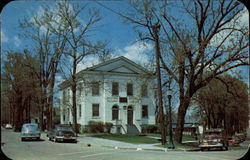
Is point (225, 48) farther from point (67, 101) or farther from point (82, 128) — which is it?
point (82, 128)

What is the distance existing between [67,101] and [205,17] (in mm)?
17786

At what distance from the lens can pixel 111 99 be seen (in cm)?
3481

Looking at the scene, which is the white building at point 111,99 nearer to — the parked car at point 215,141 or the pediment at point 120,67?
the pediment at point 120,67

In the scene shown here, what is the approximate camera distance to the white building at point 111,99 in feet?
93.6

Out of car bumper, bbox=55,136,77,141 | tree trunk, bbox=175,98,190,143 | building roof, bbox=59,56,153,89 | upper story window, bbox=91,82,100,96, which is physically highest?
building roof, bbox=59,56,153,89

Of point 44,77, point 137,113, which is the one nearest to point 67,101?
point 44,77

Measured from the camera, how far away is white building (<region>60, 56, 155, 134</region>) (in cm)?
2853

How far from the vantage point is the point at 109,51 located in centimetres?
2391

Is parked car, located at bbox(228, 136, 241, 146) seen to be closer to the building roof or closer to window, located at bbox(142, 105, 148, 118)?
the building roof

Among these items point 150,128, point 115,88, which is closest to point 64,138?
point 115,88

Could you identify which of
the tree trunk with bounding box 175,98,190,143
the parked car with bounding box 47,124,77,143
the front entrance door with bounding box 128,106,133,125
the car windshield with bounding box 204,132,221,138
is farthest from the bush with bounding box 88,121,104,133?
the car windshield with bounding box 204,132,221,138

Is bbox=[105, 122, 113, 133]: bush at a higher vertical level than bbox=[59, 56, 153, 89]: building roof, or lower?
lower

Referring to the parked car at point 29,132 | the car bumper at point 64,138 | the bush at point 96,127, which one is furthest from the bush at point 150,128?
the parked car at point 29,132

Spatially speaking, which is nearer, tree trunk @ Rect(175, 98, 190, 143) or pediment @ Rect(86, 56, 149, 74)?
tree trunk @ Rect(175, 98, 190, 143)
